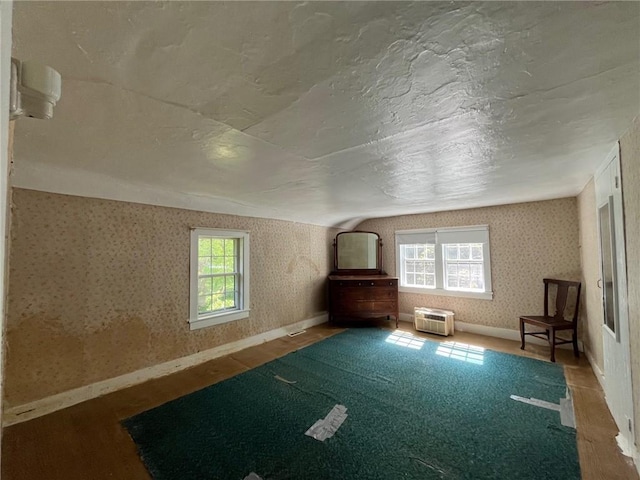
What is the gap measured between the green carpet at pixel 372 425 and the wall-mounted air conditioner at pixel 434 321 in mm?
1082

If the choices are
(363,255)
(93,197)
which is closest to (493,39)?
(93,197)

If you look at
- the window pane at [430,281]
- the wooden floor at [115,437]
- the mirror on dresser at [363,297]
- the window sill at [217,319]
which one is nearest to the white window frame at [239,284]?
the window sill at [217,319]

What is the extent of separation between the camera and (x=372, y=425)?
2186mm

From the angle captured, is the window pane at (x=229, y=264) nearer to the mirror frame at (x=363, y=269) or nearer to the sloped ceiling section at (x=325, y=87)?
the sloped ceiling section at (x=325, y=87)

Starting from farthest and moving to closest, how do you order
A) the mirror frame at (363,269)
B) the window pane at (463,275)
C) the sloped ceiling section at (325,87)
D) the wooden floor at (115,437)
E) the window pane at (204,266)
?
the mirror frame at (363,269) < the window pane at (463,275) < the window pane at (204,266) < the wooden floor at (115,437) < the sloped ceiling section at (325,87)

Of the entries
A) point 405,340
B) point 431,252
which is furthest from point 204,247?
point 431,252

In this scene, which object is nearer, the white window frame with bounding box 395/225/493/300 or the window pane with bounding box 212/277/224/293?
the window pane with bounding box 212/277/224/293

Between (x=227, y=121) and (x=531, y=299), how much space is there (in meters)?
4.80

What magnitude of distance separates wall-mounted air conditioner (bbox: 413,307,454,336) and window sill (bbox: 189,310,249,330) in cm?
291

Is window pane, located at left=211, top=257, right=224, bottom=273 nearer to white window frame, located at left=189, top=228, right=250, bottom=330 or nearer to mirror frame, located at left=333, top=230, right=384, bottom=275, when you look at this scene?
white window frame, located at left=189, top=228, right=250, bottom=330

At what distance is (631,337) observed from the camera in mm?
1784

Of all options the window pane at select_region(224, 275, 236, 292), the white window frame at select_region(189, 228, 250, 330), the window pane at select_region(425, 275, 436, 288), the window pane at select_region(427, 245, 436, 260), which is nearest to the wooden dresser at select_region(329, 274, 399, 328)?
the window pane at select_region(425, 275, 436, 288)

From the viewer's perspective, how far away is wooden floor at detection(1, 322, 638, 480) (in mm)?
1763

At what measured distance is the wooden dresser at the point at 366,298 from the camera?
499cm
